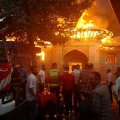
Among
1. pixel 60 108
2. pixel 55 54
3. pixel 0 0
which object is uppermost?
pixel 0 0

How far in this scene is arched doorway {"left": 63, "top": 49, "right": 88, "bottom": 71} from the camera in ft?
107

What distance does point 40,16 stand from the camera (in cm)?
1792

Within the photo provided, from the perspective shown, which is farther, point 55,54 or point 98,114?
point 55,54

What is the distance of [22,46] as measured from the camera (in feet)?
64.1

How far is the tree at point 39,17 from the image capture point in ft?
56.7

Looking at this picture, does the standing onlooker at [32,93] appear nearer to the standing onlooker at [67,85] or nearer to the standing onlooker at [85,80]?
the standing onlooker at [85,80]

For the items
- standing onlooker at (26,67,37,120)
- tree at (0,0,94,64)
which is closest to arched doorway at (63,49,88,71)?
tree at (0,0,94,64)

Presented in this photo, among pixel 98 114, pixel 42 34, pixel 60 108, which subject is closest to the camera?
pixel 98 114

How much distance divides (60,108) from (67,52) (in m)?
16.4

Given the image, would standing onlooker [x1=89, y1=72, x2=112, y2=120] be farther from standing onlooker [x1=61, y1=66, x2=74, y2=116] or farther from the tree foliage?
the tree foliage

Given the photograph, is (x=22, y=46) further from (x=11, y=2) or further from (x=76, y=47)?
(x=76, y=47)

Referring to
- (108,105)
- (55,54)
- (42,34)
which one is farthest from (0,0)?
(55,54)

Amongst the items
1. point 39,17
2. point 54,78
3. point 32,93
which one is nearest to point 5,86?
point 32,93

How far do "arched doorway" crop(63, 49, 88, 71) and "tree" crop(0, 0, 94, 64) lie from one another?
496 inches
